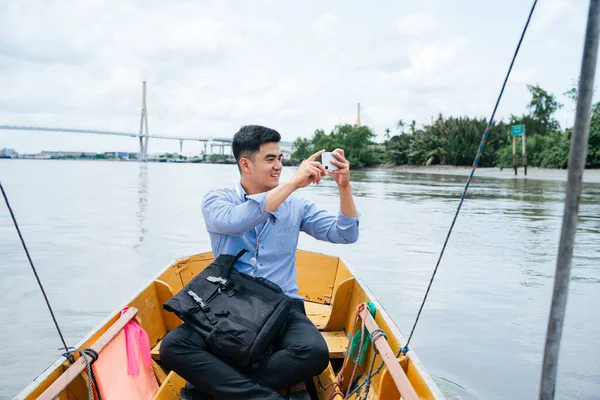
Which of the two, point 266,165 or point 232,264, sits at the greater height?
point 266,165

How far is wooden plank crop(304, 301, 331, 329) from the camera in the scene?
3.67m

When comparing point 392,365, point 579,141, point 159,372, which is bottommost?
point 159,372

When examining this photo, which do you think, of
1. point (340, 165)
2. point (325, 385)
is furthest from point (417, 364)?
point (340, 165)

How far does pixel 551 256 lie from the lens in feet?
30.7

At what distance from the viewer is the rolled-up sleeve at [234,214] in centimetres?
235

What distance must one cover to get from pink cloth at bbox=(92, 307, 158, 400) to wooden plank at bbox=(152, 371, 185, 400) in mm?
106

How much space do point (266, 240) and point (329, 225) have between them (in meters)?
0.39

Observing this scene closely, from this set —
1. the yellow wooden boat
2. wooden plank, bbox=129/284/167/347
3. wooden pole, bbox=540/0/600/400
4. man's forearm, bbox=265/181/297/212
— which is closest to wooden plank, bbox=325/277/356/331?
the yellow wooden boat

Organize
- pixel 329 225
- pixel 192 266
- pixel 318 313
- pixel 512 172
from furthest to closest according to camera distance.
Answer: pixel 512 172, pixel 192 266, pixel 318 313, pixel 329 225

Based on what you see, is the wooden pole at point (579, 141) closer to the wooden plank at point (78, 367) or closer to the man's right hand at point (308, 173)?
the man's right hand at point (308, 173)

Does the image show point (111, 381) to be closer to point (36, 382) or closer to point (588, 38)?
point (36, 382)

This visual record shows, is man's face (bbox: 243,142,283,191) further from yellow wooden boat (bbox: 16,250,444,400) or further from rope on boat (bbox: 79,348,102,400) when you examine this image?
rope on boat (bbox: 79,348,102,400)

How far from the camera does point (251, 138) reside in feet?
8.55

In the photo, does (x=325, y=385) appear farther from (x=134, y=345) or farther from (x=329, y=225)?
(x=134, y=345)
